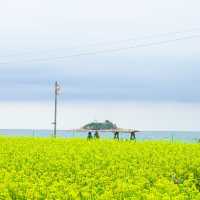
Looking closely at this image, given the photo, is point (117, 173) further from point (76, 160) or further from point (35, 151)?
point (35, 151)

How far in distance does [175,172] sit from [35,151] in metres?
5.38

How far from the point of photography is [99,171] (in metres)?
18.4

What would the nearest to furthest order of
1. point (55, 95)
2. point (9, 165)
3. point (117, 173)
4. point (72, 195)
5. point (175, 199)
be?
point (175, 199) → point (72, 195) → point (117, 173) → point (9, 165) → point (55, 95)

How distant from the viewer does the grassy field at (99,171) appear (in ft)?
39.7

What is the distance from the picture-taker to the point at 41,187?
12.5 metres

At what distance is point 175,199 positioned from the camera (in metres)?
10.6

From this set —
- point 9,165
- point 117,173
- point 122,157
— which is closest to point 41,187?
point 117,173

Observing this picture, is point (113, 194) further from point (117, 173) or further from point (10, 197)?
point (117, 173)

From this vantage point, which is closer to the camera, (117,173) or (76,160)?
(117,173)

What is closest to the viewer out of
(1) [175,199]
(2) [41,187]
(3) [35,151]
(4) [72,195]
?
(1) [175,199]

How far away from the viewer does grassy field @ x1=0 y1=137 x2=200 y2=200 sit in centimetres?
1209

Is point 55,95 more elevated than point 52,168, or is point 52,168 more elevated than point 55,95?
point 55,95

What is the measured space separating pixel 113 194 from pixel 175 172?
325 inches

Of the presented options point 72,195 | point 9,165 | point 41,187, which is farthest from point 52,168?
point 72,195
